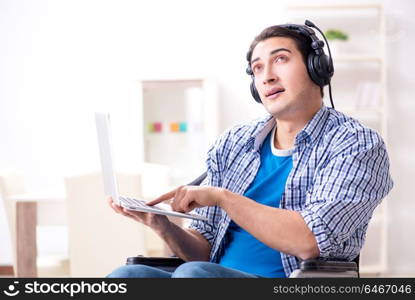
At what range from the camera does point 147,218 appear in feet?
5.75

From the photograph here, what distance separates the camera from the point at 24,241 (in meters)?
3.39

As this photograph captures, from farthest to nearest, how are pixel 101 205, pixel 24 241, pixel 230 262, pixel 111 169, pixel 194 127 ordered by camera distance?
pixel 194 127, pixel 24 241, pixel 101 205, pixel 230 262, pixel 111 169

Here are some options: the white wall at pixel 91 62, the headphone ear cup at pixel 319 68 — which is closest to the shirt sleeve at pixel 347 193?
the headphone ear cup at pixel 319 68

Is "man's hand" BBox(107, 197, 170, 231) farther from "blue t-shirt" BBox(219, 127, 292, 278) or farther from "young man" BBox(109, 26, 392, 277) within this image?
"blue t-shirt" BBox(219, 127, 292, 278)

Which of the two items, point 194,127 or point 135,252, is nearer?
point 135,252

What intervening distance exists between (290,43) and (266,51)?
7cm

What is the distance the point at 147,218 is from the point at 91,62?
3.78 meters

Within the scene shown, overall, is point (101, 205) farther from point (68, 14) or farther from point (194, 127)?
point (68, 14)

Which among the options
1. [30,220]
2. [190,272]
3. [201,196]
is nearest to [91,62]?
[30,220]

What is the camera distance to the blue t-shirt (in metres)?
1.71

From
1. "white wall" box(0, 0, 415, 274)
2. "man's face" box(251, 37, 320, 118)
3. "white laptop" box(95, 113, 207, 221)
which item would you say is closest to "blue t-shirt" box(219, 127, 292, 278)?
"man's face" box(251, 37, 320, 118)

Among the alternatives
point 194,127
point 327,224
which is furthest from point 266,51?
point 194,127

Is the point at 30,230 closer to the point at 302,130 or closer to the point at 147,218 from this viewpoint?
the point at 147,218

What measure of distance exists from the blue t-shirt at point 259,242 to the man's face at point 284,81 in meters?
0.13
